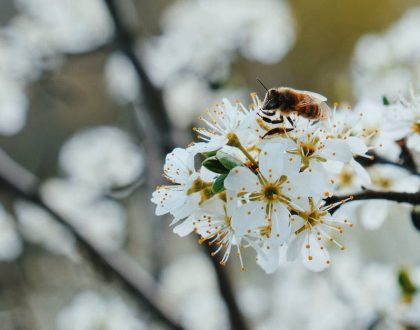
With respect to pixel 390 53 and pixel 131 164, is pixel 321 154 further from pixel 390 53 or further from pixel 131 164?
pixel 131 164

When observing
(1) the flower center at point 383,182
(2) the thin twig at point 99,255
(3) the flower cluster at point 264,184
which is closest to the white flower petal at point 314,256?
(3) the flower cluster at point 264,184

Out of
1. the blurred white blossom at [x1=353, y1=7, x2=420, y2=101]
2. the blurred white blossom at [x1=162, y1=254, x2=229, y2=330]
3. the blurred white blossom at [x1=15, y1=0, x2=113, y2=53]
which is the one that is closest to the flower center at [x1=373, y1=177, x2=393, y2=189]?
the blurred white blossom at [x1=353, y1=7, x2=420, y2=101]

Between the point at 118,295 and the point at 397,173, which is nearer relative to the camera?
the point at 397,173

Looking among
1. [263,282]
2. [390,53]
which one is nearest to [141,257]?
[263,282]

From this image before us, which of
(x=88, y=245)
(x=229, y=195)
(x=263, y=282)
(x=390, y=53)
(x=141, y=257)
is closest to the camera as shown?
(x=229, y=195)

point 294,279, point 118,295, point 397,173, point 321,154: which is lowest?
point 294,279

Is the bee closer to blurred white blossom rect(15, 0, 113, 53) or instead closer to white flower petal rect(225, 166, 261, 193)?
white flower petal rect(225, 166, 261, 193)

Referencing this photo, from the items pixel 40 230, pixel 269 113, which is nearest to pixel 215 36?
pixel 40 230

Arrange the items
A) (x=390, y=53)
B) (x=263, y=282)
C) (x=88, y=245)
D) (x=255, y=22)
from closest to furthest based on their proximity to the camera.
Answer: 1. (x=88, y=245)
2. (x=390, y=53)
3. (x=255, y=22)
4. (x=263, y=282)

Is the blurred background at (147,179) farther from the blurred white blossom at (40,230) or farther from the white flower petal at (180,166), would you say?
the white flower petal at (180,166)
